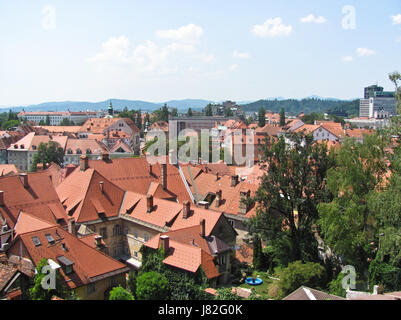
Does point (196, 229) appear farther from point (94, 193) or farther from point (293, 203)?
point (94, 193)

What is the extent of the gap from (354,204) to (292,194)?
4.71 metres

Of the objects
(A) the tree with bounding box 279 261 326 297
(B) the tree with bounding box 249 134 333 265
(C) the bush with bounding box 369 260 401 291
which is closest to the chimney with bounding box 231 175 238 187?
(B) the tree with bounding box 249 134 333 265

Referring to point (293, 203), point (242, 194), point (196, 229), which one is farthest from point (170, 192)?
point (293, 203)

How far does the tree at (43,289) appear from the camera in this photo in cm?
1808

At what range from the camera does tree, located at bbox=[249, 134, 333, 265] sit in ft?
89.2

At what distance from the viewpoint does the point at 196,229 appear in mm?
26359

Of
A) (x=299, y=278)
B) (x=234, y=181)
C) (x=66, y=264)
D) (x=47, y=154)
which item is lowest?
(x=299, y=278)

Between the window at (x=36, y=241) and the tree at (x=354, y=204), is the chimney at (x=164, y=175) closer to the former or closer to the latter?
the window at (x=36, y=241)

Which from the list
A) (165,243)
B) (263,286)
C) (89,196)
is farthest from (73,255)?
(263,286)

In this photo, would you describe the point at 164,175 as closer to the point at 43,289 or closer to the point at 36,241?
the point at 36,241

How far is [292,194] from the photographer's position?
26.9m

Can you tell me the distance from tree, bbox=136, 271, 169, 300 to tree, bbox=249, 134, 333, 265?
33.6ft

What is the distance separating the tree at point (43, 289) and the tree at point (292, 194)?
13.8 m

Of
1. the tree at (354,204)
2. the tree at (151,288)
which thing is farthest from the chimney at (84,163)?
the tree at (354,204)
